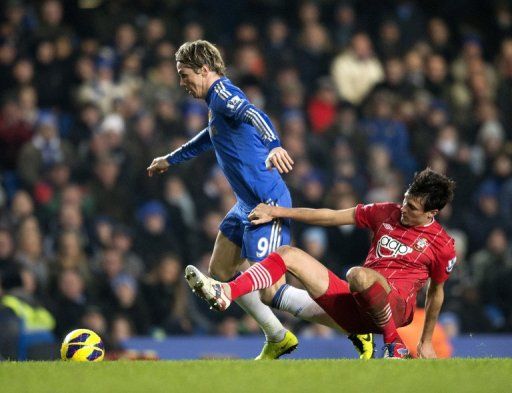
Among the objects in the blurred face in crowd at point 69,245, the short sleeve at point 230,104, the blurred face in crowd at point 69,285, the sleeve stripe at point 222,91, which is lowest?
the blurred face in crowd at point 69,285

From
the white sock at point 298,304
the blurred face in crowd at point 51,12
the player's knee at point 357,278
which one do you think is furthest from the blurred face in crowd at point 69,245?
the player's knee at point 357,278

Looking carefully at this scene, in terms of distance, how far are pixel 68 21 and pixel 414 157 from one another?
421 centimetres

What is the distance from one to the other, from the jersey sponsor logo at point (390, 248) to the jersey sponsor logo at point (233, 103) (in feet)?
3.67

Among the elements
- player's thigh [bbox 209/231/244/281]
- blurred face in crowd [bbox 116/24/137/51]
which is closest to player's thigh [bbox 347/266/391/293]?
player's thigh [bbox 209/231/244/281]

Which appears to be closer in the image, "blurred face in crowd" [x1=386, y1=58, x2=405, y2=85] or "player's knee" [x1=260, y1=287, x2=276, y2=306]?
"player's knee" [x1=260, y1=287, x2=276, y2=306]

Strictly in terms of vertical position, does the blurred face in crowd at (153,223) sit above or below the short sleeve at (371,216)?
below

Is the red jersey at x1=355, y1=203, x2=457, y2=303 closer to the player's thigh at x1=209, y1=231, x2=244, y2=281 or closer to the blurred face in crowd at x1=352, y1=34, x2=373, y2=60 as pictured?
the player's thigh at x1=209, y1=231, x2=244, y2=281

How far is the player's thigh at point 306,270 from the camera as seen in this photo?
19.7ft

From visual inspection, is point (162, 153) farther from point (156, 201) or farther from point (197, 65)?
point (197, 65)

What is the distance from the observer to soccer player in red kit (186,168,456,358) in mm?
6004

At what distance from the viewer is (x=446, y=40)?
14.1 metres

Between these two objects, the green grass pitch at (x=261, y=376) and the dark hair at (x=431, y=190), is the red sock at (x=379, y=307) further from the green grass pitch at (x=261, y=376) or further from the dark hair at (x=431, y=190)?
the green grass pitch at (x=261, y=376)

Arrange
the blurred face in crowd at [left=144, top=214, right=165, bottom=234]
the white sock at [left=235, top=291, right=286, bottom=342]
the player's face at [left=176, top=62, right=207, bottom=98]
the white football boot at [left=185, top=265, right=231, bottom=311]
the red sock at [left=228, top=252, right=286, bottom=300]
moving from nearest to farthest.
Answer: the white football boot at [left=185, top=265, right=231, bottom=311] < the red sock at [left=228, top=252, right=286, bottom=300] < the player's face at [left=176, top=62, right=207, bottom=98] < the white sock at [left=235, top=291, right=286, bottom=342] < the blurred face in crowd at [left=144, top=214, right=165, bottom=234]

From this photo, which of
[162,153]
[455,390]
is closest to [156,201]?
[162,153]
